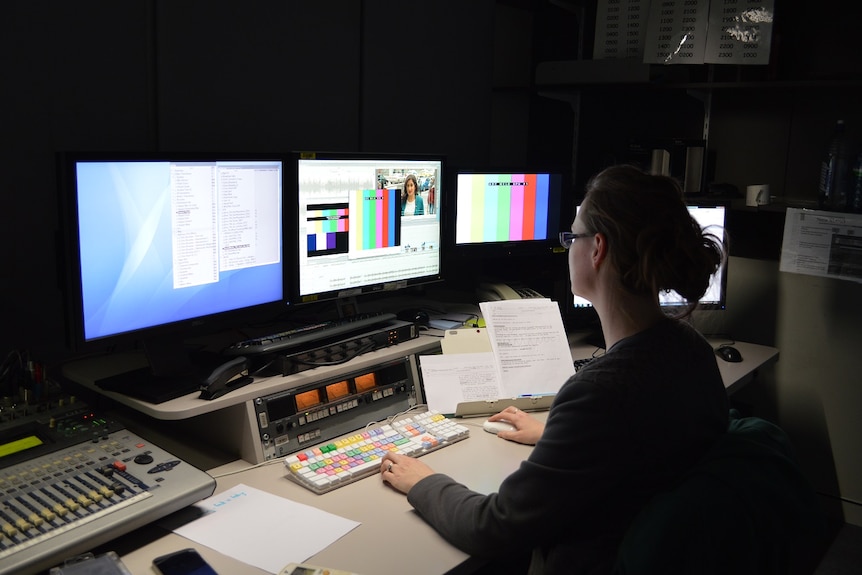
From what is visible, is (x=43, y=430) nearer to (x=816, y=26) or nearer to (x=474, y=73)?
(x=474, y=73)

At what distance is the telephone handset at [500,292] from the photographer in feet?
8.32

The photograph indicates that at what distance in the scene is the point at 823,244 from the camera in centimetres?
262

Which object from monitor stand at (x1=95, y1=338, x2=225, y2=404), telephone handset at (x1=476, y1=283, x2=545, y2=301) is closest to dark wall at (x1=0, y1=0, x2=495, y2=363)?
monitor stand at (x1=95, y1=338, x2=225, y2=404)

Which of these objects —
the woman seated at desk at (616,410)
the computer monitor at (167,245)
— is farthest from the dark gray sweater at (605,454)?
the computer monitor at (167,245)

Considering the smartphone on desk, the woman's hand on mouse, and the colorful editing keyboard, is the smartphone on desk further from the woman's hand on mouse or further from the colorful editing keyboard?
the woman's hand on mouse

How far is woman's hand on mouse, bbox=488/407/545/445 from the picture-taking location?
1.80m

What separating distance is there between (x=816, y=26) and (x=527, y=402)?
1739mm

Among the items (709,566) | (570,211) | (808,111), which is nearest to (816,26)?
(808,111)

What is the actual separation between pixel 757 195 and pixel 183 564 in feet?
7.21

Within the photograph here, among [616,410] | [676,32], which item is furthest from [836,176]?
[616,410]

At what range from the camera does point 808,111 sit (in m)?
2.73

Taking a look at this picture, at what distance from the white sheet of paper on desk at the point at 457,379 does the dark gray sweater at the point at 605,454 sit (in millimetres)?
627

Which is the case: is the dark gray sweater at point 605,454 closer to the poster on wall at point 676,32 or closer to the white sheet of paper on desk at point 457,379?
the white sheet of paper on desk at point 457,379

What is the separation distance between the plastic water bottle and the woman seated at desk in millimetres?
1455
